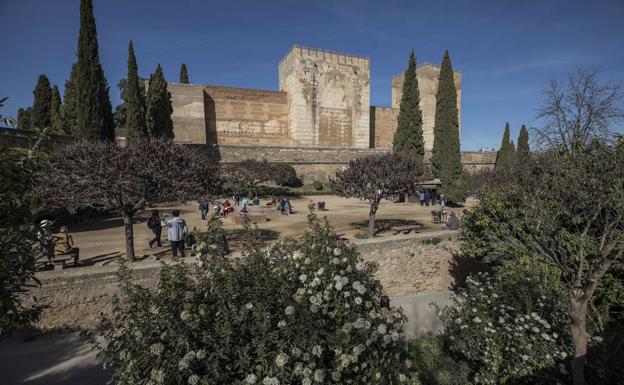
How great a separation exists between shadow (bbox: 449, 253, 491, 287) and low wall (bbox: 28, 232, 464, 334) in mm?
143

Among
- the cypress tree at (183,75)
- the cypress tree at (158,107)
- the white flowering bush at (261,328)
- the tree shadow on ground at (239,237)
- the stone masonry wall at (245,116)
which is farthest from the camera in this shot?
the cypress tree at (183,75)

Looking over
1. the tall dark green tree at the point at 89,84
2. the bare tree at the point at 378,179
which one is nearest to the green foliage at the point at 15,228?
the bare tree at the point at 378,179

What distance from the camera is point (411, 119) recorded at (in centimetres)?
2503

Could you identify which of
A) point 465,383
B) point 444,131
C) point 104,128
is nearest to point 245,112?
point 104,128

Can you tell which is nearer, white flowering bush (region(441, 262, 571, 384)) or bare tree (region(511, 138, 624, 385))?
bare tree (region(511, 138, 624, 385))

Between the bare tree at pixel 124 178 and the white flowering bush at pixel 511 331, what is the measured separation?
23.9ft

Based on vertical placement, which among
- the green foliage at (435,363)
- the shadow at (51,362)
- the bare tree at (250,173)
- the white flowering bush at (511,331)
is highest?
the bare tree at (250,173)

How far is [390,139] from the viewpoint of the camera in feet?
129

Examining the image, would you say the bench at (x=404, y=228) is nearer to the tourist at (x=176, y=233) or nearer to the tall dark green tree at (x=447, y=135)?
the tourist at (x=176, y=233)

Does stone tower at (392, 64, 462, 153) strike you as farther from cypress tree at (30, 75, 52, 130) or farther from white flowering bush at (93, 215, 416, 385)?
cypress tree at (30, 75, 52, 130)

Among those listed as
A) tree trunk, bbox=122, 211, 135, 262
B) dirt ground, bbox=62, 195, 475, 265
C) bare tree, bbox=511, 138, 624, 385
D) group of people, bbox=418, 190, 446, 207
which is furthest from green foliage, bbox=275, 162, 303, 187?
bare tree, bbox=511, 138, 624, 385

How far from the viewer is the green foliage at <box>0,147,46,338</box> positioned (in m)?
2.67

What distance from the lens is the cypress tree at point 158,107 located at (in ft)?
81.5

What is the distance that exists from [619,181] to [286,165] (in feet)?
80.7
